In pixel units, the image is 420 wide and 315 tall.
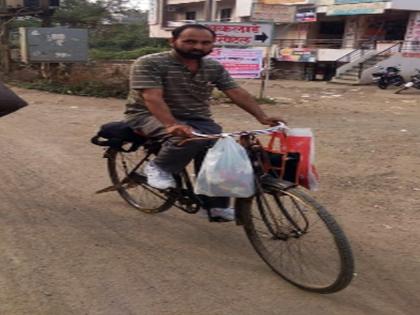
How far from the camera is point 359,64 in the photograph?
22.5 meters

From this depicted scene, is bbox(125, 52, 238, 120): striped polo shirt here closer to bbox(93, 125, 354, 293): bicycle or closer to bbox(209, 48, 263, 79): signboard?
bbox(93, 125, 354, 293): bicycle

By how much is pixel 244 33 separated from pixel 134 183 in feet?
26.8

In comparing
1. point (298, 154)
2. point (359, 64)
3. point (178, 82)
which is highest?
point (178, 82)

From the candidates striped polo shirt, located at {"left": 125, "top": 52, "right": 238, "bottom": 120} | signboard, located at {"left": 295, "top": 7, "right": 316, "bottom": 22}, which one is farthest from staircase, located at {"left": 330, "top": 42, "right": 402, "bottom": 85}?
striped polo shirt, located at {"left": 125, "top": 52, "right": 238, "bottom": 120}

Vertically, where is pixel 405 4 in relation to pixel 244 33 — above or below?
above

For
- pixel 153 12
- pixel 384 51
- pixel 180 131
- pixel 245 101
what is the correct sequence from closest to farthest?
pixel 180 131 → pixel 245 101 → pixel 384 51 → pixel 153 12

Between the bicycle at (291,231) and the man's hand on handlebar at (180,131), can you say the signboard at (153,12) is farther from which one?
the man's hand on handlebar at (180,131)

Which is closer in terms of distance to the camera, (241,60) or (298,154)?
(298,154)

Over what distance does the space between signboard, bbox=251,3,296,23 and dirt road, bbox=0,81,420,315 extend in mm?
6601

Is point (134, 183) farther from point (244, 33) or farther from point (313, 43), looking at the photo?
point (313, 43)

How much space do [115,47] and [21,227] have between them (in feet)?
116

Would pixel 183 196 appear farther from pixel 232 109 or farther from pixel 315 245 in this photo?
pixel 232 109

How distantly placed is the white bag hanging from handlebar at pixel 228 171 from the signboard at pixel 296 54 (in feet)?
76.7

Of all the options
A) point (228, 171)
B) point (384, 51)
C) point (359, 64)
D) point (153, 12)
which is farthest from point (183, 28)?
point (153, 12)
